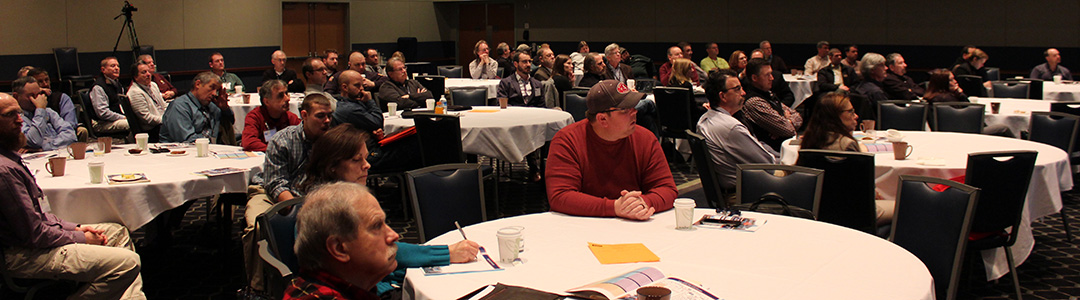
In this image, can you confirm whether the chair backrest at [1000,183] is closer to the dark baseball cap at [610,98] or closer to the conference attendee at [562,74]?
the dark baseball cap at [610,98]

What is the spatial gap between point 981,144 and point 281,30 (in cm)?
1493

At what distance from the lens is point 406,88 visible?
9.19 metres

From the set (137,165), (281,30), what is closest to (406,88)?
(137,165)

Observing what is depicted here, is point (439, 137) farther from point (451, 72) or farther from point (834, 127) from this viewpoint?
point (451, 72)

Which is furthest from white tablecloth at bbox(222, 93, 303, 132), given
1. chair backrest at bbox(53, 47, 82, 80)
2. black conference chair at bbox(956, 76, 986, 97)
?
black conference chair at bbox(956, 76, 986, 97)

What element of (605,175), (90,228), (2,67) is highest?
(2,67)

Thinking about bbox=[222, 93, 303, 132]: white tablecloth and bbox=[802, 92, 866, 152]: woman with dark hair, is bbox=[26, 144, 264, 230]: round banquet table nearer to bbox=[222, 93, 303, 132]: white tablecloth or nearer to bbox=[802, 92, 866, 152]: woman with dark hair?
bbox=[802, 92, 866, 152]: woman with dark hair

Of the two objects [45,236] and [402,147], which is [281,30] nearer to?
[402,147]

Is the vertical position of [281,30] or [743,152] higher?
[281,30]

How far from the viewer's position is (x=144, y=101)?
7.98 metres

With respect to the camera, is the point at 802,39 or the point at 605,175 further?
the point at 802,39

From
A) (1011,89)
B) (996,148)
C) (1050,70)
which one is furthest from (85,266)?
(1050,70)

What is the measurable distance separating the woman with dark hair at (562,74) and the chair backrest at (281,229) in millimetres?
6234

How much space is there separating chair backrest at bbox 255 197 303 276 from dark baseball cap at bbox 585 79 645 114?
1260 millimetres
